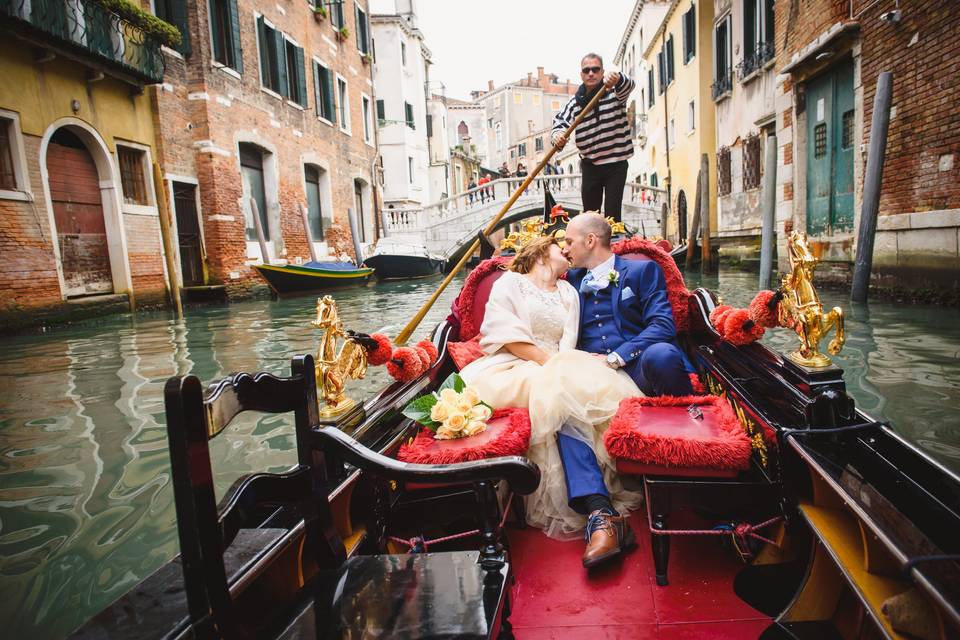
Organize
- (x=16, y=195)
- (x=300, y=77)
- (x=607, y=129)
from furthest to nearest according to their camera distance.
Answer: (x=300, y=77) → (x=16, y=195) → (x=607, y=129)

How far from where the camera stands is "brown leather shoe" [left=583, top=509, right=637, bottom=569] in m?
1.37

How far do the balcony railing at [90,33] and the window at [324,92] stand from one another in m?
4.50

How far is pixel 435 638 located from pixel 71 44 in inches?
288

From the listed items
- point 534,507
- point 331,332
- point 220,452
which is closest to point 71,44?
point 220,452

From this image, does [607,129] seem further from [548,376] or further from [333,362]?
[333,362]

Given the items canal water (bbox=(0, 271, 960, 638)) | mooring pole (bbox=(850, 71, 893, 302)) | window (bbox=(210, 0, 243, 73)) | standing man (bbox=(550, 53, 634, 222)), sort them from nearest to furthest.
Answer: canal water (bbox=(0, 271, 960, 638)) → standing man (bbox=(550, 53, 634, 222)) → mooring pole (bbox=(850, 71, 893, 302)) → window (bbox=(210, 0, 243, 73))

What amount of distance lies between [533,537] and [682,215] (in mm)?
12789

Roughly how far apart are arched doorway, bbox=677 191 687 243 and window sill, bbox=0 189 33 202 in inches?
442

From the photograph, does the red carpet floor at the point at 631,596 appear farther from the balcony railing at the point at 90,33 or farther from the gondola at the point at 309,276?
the gondola at the point at 309,276

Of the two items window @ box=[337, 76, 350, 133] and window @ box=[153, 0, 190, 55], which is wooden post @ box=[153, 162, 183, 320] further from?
window @ box=[337, 76, 350, 133]

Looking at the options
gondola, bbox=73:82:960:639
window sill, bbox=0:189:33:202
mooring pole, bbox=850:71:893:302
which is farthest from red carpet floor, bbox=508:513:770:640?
window sill, bbox=0:189:33:202

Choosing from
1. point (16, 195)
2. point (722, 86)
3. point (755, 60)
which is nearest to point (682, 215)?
point (722, 86)

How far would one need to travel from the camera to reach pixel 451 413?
155 cm

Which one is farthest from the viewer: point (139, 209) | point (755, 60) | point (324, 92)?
point (324, 92)
